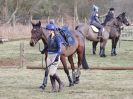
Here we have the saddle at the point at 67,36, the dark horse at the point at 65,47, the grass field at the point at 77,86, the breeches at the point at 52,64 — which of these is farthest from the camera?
the saddle at the point at 67,36

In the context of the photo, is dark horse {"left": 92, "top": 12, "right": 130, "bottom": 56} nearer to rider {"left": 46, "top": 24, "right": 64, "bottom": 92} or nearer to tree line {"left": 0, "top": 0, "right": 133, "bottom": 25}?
rider {"left": 46, "top": 24, "right": 64, "bottom": 92}

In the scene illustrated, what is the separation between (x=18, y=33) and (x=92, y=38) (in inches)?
768

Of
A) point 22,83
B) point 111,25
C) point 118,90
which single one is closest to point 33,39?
point 22,83

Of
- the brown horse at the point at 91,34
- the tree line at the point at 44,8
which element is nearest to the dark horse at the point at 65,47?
the brown horse at the point at 91,34

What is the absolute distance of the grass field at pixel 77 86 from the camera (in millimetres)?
11734

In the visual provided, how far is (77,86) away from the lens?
13.4 metres

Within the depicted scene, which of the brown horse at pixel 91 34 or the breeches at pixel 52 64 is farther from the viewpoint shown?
the brown horse at pixel 91 34

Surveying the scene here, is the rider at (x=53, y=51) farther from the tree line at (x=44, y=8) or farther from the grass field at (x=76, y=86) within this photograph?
the tree line at (x=44, y=8)

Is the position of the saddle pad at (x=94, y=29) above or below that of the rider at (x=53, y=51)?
below

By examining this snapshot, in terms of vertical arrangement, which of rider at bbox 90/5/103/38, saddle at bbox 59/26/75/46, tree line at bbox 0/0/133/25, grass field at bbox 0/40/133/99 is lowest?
tree line at bbox 0/0/133/25

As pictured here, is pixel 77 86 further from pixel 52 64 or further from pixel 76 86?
pixel 52 64

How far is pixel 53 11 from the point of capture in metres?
64.5

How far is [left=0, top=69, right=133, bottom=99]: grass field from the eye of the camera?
11.7 meters

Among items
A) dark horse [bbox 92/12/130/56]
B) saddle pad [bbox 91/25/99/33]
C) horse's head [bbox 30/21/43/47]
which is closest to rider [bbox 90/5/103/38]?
saddle pad [bbox 91/25/99/33]
